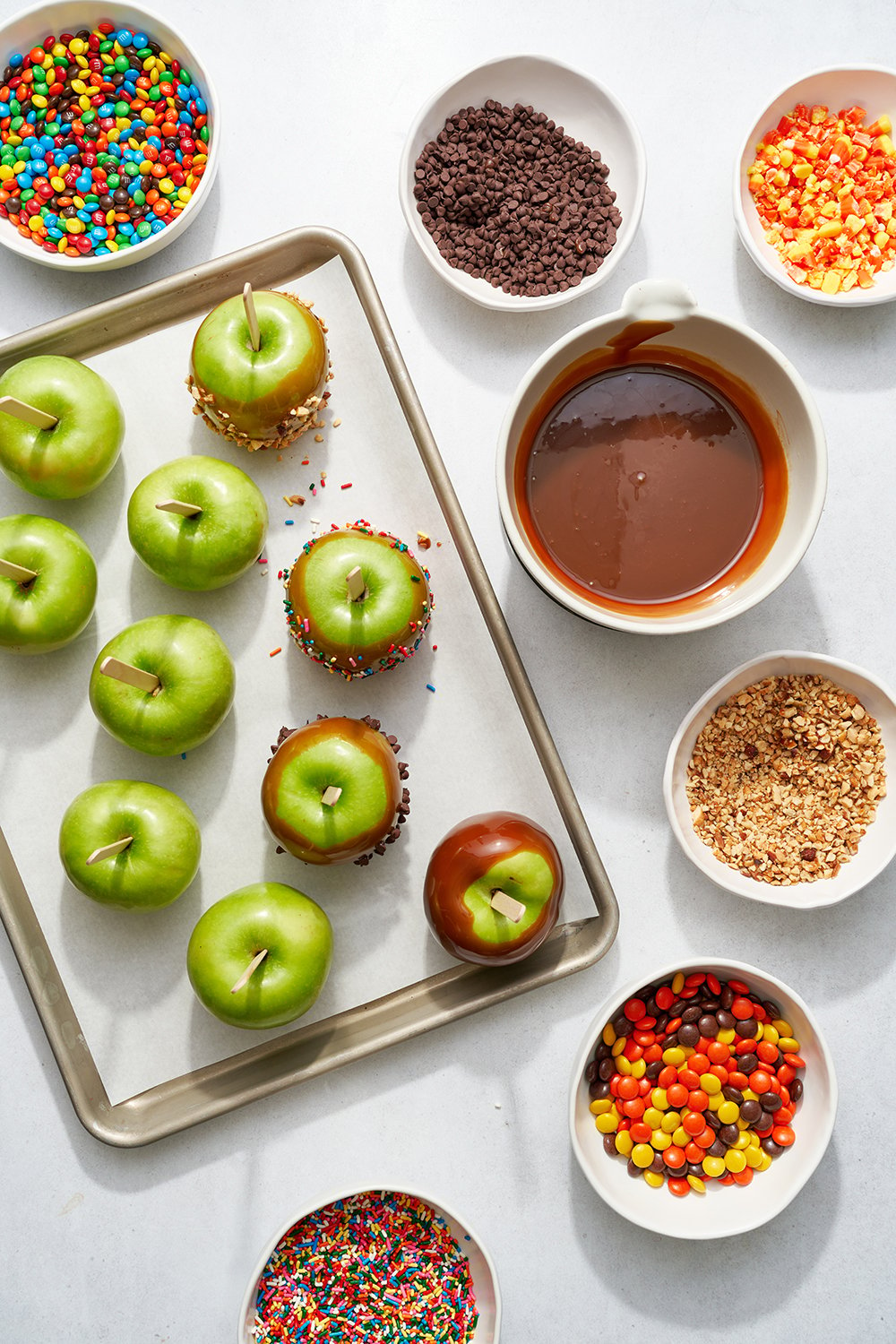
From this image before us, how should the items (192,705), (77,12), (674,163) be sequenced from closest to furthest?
1. (192,705)
2. (77,12)
3. (674,163)

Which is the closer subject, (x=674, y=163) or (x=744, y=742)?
(x=744, y=742)

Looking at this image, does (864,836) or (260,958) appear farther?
(864,836)

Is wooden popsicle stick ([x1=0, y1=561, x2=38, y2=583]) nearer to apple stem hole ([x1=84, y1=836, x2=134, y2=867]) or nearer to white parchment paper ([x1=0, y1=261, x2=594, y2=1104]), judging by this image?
white parchment paper ([x1=0, y1=261, x2=594, y2=1104])

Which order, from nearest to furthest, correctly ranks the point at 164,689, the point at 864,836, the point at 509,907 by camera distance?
the point at 509,907 < the point at 164,689 < the point at 864,836

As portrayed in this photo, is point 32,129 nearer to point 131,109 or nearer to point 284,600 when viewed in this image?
point 131,109

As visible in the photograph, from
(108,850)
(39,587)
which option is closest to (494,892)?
(108,850)

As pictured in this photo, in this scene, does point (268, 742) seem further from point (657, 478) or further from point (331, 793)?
point (657, 478)

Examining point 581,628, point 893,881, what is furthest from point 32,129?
point 893,881

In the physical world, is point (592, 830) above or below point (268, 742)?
below
